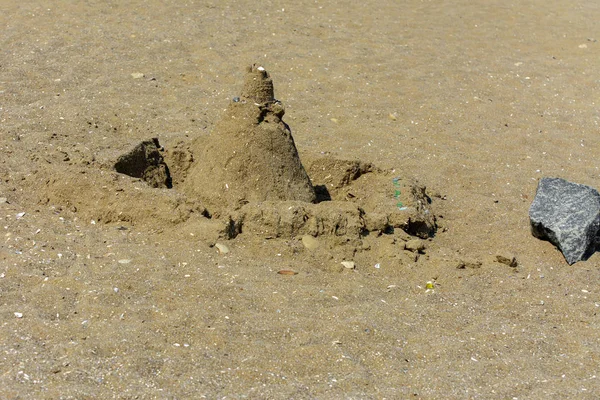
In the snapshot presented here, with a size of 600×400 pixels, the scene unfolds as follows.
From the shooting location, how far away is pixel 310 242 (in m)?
4.75

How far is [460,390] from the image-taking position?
3574 millimetres

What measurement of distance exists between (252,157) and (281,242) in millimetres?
674

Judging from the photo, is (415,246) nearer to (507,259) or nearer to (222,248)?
(507,259)

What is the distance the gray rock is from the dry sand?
0.11 m

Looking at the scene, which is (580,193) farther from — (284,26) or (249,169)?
(284,26)

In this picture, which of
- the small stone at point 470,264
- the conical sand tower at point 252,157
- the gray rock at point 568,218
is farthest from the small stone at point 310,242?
the gray rock at point 568,218

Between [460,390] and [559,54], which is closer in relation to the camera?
[460,390]

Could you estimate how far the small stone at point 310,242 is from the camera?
4.73m

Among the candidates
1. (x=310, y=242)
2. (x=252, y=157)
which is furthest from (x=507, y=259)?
(x=252, y=157)

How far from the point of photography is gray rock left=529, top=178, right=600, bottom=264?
5113mm

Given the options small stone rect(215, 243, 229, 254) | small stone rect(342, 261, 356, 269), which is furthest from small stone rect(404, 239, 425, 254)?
small stone rect(215, 243, 229, 254)

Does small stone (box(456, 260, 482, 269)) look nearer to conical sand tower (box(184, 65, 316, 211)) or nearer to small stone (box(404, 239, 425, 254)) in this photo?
small stone (box(404, 239, 425, 254))

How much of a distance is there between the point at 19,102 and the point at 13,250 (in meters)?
3.13

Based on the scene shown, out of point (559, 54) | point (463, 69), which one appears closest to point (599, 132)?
point (463, 69)
